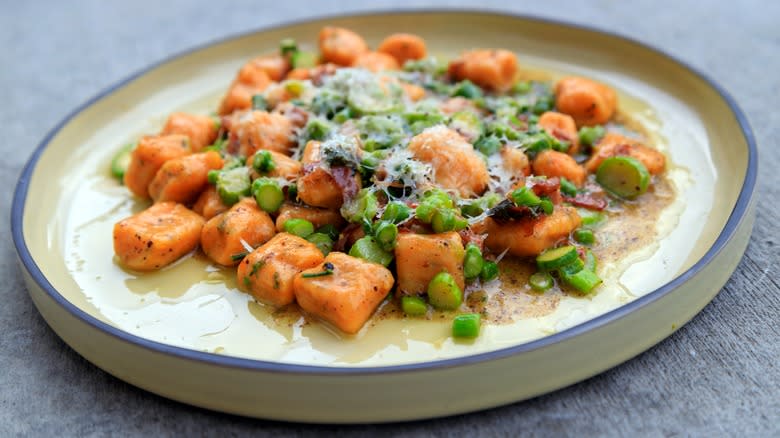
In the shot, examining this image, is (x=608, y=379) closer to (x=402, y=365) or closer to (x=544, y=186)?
(x=402, y=365)

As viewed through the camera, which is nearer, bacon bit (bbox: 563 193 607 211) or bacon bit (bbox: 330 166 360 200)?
bacon bit (bbox: 330 166 360 200)

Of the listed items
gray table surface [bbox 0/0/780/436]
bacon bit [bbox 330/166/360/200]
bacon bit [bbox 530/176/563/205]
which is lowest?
gray table surface [bbox 0/0/780/436]

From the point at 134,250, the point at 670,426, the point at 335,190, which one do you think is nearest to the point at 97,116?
the point at 134,250

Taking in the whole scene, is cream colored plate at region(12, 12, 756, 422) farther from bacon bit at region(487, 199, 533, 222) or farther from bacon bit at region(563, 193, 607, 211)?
bacon bit at region(487, 199, 533, 222)

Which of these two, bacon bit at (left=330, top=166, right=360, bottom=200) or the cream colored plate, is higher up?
bacon bit at (left=330, top=166, right=360, bottom=200)

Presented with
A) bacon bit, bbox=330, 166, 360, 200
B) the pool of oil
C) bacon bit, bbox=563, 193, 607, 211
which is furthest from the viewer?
bacon bit, bbox=563, 193, 607, 211

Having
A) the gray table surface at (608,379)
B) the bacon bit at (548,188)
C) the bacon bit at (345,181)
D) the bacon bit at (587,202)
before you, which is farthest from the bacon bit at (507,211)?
the gray table surface at (608,379)

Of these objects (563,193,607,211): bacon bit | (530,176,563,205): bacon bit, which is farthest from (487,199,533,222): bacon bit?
(563,193,607,211): bacon bit

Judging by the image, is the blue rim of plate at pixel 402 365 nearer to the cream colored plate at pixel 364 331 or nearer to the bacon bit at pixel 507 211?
the cream colored plate at pixel 364 331
